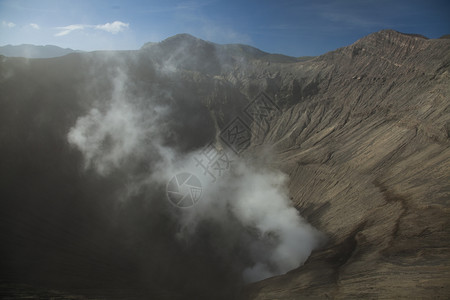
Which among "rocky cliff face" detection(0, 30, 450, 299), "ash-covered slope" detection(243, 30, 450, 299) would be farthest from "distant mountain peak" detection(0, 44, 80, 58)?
"ash-covered slope" detection(243, 30, 450, 299)

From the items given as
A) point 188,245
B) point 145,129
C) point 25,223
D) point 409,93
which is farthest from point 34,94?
point 409,93

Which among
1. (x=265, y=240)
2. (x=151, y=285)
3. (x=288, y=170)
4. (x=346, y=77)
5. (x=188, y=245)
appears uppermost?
(x=346, y=77)

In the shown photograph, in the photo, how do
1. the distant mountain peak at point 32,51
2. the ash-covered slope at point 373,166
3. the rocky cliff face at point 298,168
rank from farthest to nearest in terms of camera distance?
the distant mountain peak at point 32,51, the rocky cliff face at point 298,168, the ash-covered slope at point 373,166

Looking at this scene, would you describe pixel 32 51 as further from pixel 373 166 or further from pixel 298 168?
pixel 373 166

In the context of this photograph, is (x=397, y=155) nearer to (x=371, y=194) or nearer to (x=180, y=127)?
(x=371, y=194)

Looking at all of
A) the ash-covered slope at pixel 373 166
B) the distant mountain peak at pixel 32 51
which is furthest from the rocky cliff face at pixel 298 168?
the distant mountain peak at pixel 32 51

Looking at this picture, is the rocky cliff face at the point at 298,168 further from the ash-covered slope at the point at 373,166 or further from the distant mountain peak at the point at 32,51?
the distant mountain peak at the point at 32,51

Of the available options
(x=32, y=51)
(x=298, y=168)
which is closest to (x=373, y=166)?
(x=298, y=168)

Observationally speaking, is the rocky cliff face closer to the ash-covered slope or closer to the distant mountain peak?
the ash-covered slope
